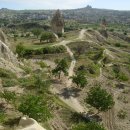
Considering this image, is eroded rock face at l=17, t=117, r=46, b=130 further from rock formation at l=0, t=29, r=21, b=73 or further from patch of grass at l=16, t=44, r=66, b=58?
patch of grass at l=16, t=44, r=66, b=58

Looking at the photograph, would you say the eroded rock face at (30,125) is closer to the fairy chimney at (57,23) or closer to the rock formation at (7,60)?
the rock formation at (7,60)

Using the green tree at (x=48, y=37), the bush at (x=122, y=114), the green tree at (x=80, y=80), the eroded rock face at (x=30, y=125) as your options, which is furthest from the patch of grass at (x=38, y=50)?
the eroded rock face at (x=30, y=125)

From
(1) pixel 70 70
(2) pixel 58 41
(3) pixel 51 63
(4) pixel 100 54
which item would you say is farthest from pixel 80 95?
(2) pixel 58 41

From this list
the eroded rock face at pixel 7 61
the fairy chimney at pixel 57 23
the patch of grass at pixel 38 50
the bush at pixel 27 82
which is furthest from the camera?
the fairy chimney at pixel 57 23

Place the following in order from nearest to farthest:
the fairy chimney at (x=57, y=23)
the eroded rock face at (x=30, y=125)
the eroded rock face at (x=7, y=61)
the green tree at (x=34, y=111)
A: the eroded rock face at (x=30, y=125) < the green tree at (x=34, y=111) < the eroded rock face at (x=7, y=61) < the fairy chimney at (x=57, y=23)

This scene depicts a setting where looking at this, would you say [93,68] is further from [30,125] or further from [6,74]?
[30,125]

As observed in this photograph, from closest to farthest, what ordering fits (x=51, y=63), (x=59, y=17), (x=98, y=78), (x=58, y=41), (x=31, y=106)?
(x=31, y=106) < (x=98, y=78) < (x=51, y=63) < (x=58, y=41) < (x=59, y=17)

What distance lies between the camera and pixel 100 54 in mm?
108250

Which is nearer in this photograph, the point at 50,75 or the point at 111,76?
the point at 50,75

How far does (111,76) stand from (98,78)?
5909 mm

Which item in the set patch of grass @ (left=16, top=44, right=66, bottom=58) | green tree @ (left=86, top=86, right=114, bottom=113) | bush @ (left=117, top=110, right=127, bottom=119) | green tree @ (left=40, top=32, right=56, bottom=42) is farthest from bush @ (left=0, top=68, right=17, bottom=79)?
green tree @ (left=40, top=32, right=56, bottom=42)

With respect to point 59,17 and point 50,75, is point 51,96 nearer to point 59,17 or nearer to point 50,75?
point 50,75

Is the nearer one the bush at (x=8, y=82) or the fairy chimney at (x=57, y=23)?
the bush at (x=8, y=82)

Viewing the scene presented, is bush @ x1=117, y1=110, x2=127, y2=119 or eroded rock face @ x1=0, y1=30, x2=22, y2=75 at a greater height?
→ eroded rock face @ x1=0, y1=30, x2=22, y2=75
